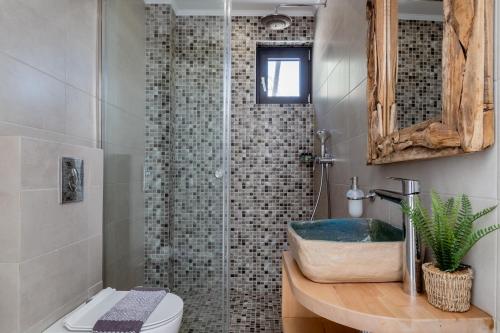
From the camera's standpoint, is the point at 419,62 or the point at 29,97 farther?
the point at 29,97

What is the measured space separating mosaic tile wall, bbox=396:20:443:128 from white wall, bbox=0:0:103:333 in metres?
1.35

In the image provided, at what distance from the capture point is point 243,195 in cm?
309

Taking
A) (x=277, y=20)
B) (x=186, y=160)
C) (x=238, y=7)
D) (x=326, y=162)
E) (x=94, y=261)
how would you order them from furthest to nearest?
(x=238, y=7) → (x=277, y=20) → (x=326, y=162) → (x=186, y=160) → (x=94, y=261)

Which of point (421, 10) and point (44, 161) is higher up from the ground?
point (421, 10)

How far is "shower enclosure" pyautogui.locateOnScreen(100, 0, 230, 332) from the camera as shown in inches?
81.8

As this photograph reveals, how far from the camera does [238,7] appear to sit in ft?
9.66

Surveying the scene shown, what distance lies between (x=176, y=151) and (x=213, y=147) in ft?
0.87

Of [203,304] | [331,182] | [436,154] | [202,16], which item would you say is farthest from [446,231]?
[202,16]

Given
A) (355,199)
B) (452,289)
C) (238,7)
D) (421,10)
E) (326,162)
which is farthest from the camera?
(238,7)

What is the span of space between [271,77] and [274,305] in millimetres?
2130

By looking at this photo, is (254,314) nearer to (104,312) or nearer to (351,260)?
(104,312)

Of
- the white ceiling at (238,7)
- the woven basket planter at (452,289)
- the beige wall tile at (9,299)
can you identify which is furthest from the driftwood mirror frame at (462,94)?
the white ceiling at (238,7)

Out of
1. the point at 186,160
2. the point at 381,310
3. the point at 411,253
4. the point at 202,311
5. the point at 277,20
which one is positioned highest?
the point at 277,20

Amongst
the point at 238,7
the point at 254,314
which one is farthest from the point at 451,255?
the point at 238,7
